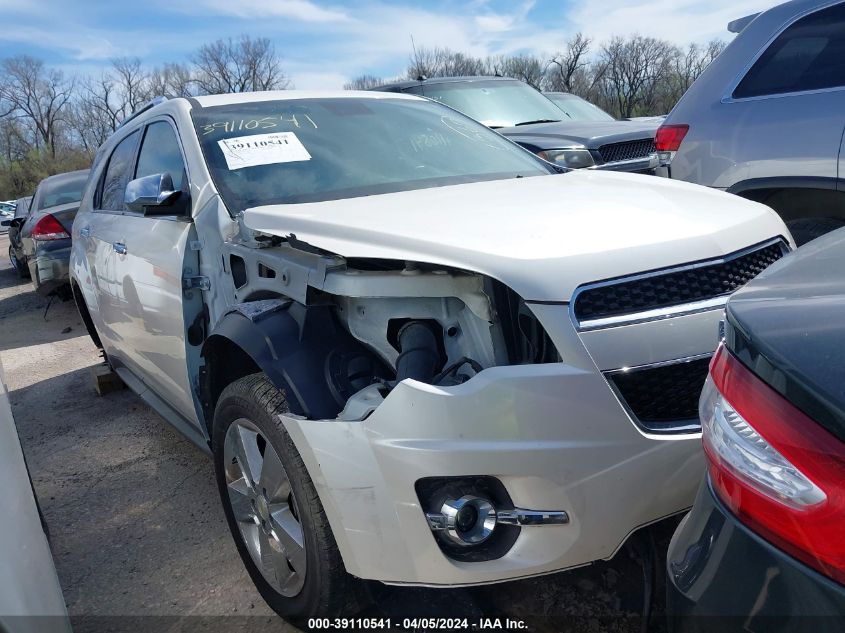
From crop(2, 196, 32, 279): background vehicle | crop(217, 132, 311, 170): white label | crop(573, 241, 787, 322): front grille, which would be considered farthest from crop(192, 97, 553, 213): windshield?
crop(2, 196, 32, 279): background vehicle

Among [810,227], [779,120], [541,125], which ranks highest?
[779,120]

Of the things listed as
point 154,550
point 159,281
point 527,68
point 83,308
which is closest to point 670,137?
point 159,281

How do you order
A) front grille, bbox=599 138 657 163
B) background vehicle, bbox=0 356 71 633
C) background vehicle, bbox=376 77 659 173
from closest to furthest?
background vehicle, bbox=0 356 71 633 < background vehicle, bbox=376 77 659 173 < front grille, bbox=599 138 657 163

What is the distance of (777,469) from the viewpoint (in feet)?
3.26

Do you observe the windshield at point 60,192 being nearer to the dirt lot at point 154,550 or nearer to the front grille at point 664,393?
the dirt lot at point 154,550

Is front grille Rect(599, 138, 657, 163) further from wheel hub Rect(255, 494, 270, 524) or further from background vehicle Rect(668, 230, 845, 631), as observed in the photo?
background vehicle Rect(668, 230, 845, 631)

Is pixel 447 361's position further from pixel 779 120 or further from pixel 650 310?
pixel 779 120

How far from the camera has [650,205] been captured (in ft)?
7.22

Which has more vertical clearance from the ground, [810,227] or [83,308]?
[810,227]

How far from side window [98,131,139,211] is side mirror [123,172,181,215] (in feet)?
3.52

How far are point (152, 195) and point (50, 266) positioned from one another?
245 inches

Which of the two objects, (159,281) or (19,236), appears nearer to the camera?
(159,281)

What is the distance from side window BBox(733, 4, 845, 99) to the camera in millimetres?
3500

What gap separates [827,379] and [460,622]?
61.8 inches
